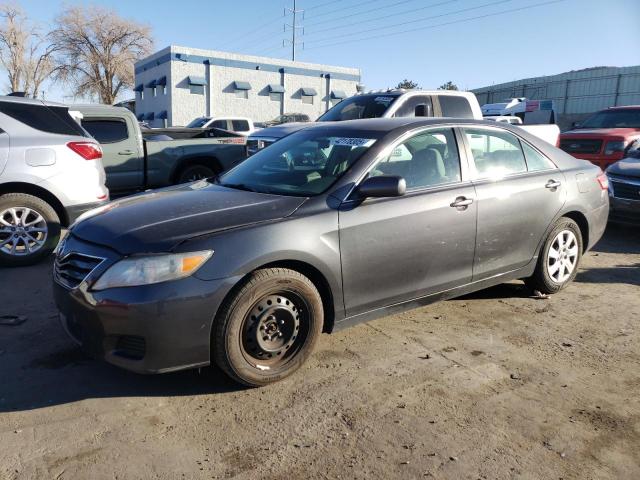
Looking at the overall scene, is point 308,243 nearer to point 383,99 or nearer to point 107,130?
point 383,99

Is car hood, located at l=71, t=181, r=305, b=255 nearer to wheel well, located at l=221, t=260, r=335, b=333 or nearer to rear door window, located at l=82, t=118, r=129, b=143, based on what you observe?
wheel well, located at l=221, t=260, r=335, b=333

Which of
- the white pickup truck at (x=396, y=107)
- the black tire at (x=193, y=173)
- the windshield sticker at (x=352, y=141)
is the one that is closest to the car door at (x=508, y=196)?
the windshield sticker at (x=352, y=141)

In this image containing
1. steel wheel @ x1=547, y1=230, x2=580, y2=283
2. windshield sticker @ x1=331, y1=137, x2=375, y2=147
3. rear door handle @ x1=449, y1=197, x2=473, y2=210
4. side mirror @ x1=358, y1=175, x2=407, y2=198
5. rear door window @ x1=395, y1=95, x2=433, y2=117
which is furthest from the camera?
rear door window @ x1=395, y1=95, x2=433, y2=117

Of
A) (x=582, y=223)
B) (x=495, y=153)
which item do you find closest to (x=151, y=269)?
(x=495, y=153)

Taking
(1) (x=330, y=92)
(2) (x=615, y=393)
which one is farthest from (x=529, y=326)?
(1) (x=330, y=92)

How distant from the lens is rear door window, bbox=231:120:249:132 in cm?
1962

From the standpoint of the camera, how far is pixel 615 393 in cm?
328

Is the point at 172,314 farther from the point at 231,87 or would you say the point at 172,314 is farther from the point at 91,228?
the point at 231,87

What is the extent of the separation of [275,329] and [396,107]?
616 centimetres

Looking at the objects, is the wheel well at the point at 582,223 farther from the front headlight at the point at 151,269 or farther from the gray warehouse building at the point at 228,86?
the gray warehouse building at the point at 228,86

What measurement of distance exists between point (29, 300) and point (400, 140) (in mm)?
3577

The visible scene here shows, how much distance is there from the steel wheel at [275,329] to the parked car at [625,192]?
21.1ft

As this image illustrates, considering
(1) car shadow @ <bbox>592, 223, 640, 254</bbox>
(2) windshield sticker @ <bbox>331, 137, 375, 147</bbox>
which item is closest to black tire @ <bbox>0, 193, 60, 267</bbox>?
(2) windshield sticker @ <bbox>331, 137, 375, 147</bbox>

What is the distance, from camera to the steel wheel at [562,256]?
4875 mm
